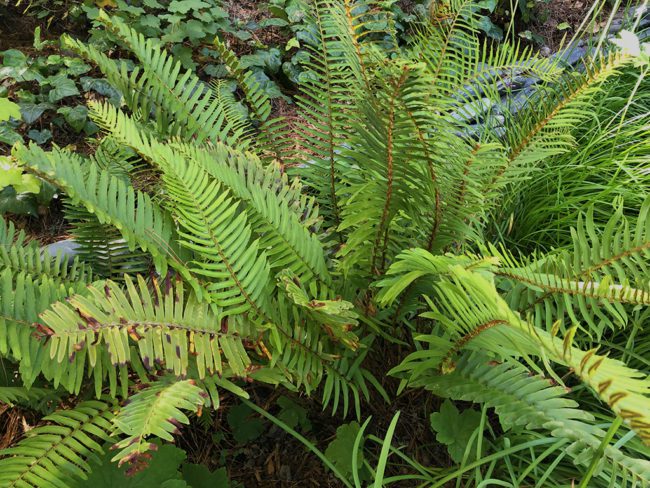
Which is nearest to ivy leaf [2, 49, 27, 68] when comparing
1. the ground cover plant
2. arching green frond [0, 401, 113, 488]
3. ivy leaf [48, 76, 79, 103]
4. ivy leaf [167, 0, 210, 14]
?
ivy leaf [48, 76, 79, 103]

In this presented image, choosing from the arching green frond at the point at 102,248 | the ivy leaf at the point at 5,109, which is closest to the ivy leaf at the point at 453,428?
the arching green frond at the point at 102,248

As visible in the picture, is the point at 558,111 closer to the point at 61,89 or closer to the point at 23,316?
the point at 23,316

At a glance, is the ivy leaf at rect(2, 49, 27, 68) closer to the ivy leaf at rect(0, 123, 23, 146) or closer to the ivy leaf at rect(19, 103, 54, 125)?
the ivy leaf at rect(19, 103, 54, 125)

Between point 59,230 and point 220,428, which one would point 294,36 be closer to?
point 59,230

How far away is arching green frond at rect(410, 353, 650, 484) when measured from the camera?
106cm

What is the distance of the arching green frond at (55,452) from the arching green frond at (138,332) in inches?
4.4

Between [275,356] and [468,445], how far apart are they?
55cm

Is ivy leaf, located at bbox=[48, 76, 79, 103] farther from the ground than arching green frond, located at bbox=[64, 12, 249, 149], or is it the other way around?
arching green frond, located at bbox=[64, 12, 249, 149]

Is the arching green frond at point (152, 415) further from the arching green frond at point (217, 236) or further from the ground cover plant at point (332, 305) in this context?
the arching green frond at point (217, 236)

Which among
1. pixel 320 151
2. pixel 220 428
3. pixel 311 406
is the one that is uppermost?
pixel 320 151

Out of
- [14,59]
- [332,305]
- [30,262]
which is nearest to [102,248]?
[30,262]

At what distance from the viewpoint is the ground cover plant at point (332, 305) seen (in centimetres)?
111

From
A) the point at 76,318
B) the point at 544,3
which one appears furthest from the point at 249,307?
the point at 544,3

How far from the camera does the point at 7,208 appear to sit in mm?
2332
